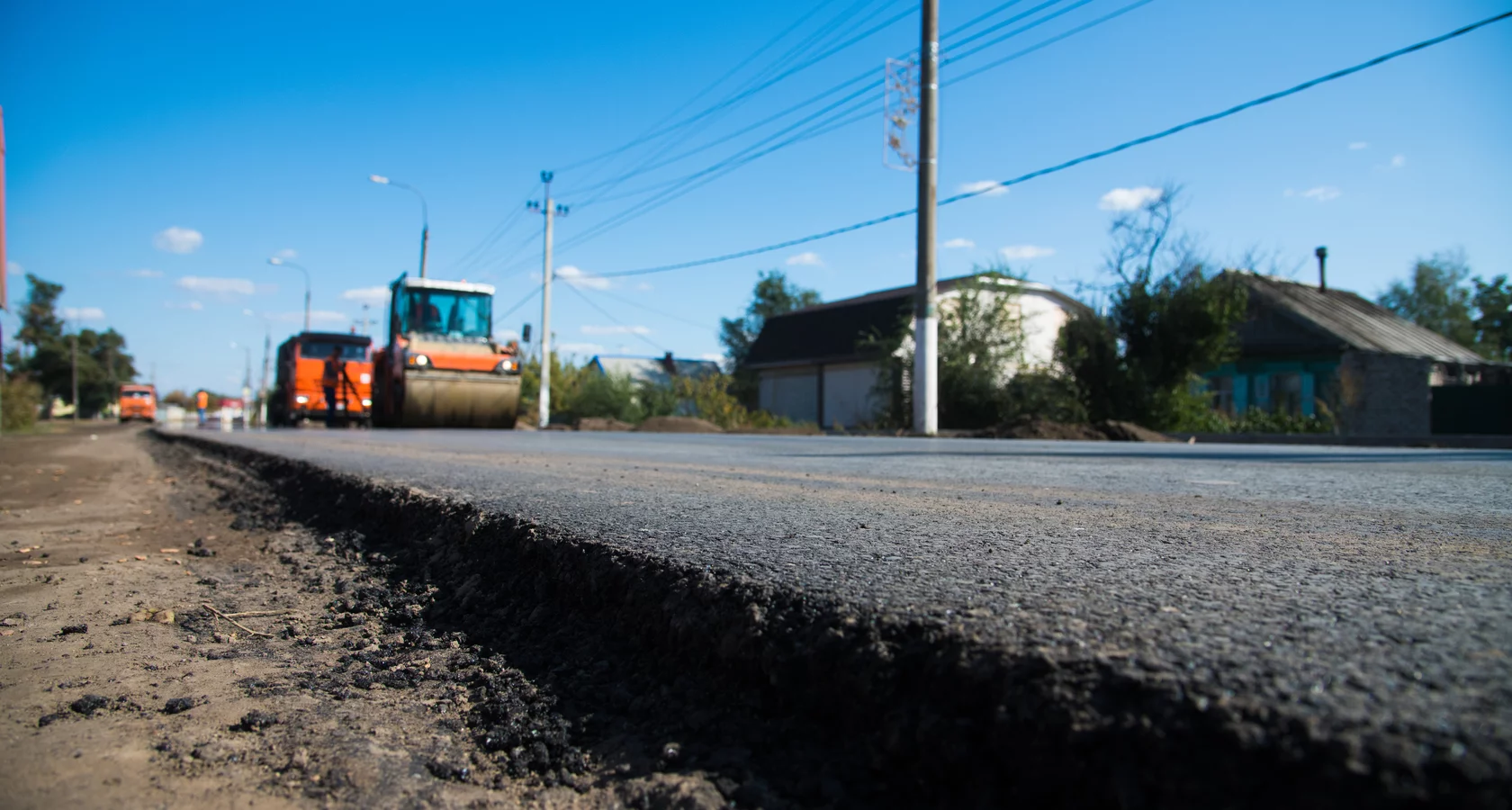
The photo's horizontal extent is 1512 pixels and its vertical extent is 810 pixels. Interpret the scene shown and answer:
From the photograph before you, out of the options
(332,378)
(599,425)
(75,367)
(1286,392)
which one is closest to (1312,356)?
(1286,392)

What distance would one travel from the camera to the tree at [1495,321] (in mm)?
51594

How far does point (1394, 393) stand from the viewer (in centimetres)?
2348

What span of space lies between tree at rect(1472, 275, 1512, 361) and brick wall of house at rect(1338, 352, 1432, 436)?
1375 inches

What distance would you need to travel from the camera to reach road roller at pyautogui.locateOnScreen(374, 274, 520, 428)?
59.2 ft

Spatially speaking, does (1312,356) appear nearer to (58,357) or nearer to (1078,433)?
(1078,433)

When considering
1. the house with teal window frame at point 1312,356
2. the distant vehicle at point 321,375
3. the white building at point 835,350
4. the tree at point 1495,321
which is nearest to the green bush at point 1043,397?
the white building at point 835,350

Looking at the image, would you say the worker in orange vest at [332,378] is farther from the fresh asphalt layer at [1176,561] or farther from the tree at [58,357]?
the tree at [58,357]

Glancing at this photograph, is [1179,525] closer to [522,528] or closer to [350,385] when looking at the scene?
[522,528]

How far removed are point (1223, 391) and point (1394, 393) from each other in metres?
6.38

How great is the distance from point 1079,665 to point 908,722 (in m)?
0.27

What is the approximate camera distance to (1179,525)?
9.30 ft

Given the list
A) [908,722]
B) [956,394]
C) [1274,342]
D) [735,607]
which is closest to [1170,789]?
[908,722]

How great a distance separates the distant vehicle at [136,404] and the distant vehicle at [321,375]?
45999mm

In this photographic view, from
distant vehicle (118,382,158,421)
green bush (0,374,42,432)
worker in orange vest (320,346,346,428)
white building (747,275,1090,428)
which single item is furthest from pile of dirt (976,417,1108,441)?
distant vehicle (118,382,158,421)
